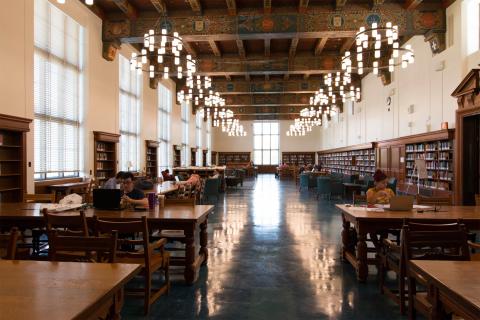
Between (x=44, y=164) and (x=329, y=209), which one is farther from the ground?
(x=44, y=164)

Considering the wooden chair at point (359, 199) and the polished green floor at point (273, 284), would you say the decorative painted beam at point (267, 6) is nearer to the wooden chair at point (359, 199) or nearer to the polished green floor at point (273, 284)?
the polished green floor at point (273, 284)

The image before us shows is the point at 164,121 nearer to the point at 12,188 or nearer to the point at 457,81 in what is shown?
the point at 12,188

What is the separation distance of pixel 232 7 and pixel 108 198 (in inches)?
289

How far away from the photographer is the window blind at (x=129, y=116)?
12888mm

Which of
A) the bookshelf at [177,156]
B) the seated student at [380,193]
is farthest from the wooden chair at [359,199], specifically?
the bookshelf at [177,156]

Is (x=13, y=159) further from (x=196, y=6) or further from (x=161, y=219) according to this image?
(x=196, y=6)

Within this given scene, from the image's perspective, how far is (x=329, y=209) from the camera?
32.9 feet

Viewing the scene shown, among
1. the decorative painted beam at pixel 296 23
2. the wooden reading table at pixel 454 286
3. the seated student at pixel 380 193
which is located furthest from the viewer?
the decorative painted beam at pixel 296 23

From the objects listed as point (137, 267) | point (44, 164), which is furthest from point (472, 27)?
point (44, 164)

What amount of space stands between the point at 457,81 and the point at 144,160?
10796mm

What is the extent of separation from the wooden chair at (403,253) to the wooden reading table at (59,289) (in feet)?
7.01

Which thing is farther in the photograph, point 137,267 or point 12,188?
point 12,188

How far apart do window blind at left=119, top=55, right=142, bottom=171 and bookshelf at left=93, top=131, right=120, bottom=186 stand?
904 millimetres

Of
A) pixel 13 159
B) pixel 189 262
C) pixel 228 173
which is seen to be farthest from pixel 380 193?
pixel 228 173
